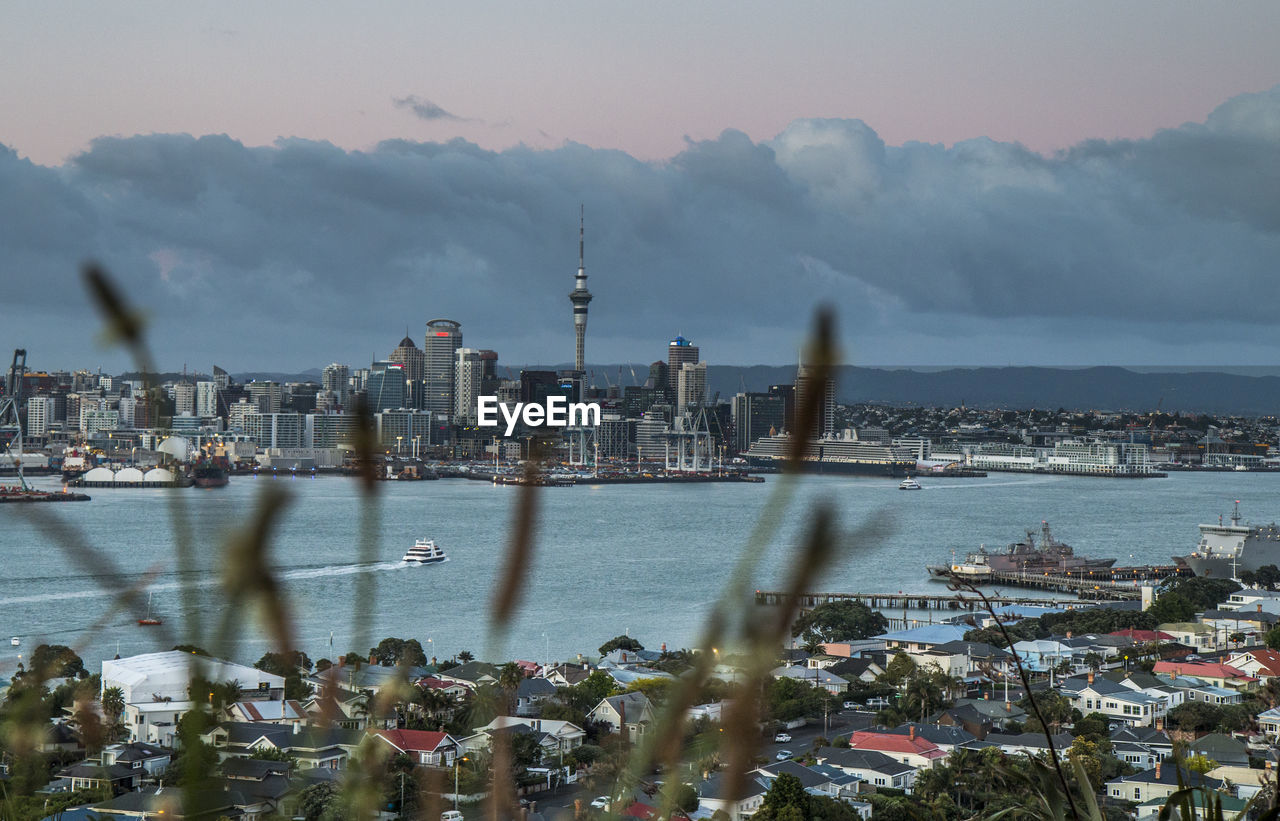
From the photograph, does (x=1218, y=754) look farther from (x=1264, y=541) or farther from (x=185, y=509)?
(x=1264, y=541)

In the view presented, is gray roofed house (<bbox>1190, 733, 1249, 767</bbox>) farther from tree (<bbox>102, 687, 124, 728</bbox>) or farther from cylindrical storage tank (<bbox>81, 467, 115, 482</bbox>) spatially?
cylindrical storage tank (<bbox>81, 467, 115, 482</bbox>)

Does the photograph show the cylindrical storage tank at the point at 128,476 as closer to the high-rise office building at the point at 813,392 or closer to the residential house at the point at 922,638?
the residential house at the point at 922,638

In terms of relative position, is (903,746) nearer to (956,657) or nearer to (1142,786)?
(1142,786)

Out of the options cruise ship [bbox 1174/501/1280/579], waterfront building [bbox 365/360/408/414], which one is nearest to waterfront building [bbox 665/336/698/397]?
cruise ship [bbox 1174/501/1280/579]

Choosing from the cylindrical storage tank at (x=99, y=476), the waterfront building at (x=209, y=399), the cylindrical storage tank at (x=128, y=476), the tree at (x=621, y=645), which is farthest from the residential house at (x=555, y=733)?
the cylindrical storage tank at (x=99, y=476)

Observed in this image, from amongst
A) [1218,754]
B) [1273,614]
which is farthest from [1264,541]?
[1218,754]

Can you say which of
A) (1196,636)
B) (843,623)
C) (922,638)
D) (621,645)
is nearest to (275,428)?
(843,623)
